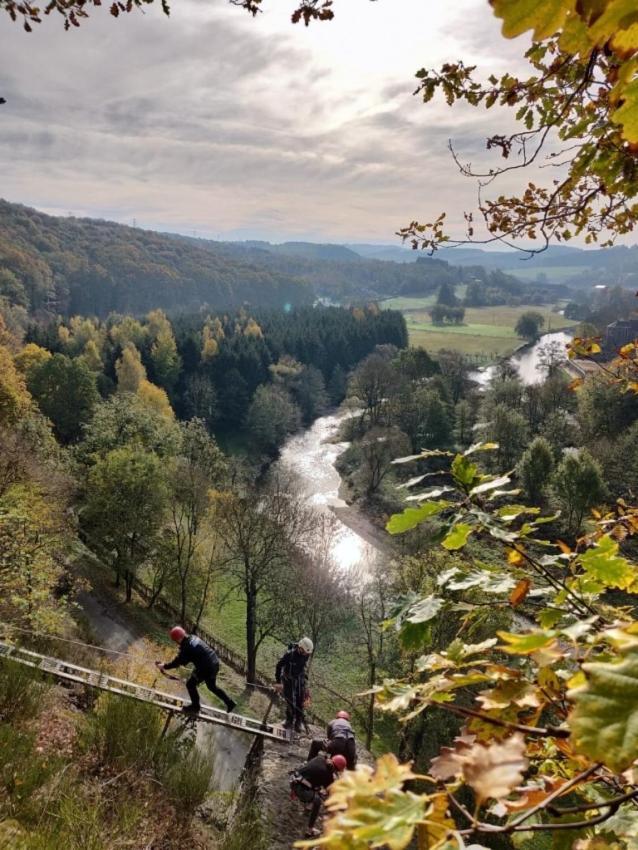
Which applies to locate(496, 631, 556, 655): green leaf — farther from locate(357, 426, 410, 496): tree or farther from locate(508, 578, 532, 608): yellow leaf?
locate(357, 426, 410, 496): tree

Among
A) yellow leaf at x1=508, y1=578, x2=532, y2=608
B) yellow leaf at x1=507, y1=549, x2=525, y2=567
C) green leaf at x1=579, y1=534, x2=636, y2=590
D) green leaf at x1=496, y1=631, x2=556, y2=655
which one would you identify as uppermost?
green leaf at x1=496, y1=631, x2=556, y2=655

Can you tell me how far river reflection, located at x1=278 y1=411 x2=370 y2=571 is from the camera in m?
37.9

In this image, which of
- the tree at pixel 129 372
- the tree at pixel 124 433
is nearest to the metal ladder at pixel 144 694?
the tree at pixel 124 433

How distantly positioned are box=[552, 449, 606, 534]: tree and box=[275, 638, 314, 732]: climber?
28963mm

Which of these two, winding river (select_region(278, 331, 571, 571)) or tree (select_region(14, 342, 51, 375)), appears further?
tree (select_region(14, 342, 51, 375))

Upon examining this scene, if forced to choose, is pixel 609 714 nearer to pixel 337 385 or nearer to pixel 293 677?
pixel 293 677

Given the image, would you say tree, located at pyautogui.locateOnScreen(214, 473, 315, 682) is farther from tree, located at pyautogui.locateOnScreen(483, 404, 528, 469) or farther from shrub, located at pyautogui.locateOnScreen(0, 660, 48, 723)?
tree, located at pyautogui.locateOnScreen(483, 404, 528, 469)

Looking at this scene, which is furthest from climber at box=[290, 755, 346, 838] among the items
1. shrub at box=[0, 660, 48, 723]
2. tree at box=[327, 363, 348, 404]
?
tree at box=[327, 363, 348, 404]

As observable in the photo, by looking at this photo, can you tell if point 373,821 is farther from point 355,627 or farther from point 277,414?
point 277,414

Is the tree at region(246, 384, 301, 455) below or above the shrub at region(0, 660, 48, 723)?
below

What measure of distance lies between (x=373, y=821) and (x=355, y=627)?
28.4 meters

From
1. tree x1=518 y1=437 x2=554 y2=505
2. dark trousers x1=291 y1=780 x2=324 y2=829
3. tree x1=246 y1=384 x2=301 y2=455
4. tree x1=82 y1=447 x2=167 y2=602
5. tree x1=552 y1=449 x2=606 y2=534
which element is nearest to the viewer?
dark trousers x1=291 y1=780 x2=324 y2=829

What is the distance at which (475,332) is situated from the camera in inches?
5787

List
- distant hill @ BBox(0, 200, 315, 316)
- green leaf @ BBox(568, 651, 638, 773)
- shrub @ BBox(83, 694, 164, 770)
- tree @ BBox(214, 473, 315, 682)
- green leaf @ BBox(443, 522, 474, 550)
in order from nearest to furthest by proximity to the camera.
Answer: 1. green leaf @ BBox(568, 651, 638, 773)
2. green leaf @ BBox(443, 522, 474, 550)
3. shrub @ BBox(83, 694, 164, 770)
4. tree @ BBox(214, 473, 315, 682)
5. distant hill @ BBox(0, 200, 315, 316)
